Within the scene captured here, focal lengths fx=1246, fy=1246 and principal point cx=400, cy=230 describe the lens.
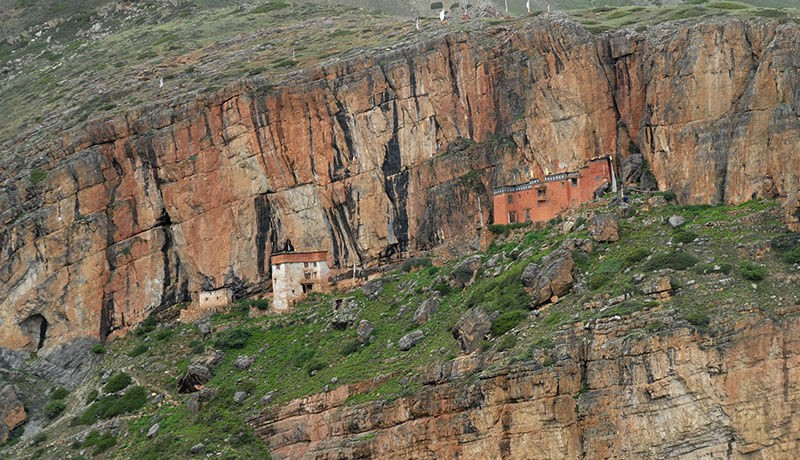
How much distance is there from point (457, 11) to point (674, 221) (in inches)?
3197

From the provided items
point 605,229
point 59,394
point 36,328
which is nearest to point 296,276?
point 59,394

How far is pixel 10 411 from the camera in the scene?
7719 cm

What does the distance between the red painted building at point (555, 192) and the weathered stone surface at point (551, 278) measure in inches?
356

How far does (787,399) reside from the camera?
54.9 meters

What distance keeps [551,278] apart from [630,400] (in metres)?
9.83

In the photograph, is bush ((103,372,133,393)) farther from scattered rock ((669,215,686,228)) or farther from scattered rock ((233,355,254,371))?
scattered rock ((669,215,686,228))

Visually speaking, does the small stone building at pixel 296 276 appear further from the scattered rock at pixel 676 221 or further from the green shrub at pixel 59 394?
the scattered rock at pixel 676 221

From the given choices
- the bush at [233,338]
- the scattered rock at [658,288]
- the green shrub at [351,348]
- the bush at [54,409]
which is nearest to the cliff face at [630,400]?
the scattered rock at [658,288]

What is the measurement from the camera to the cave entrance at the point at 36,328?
82750mm

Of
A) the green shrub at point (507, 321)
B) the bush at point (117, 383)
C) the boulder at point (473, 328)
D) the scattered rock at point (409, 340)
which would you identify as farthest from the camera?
the bush at point (117, 383)

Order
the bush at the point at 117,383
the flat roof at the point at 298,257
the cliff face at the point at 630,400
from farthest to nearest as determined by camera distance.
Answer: the flat roof at the point at 298,257 → the bush at the point at 117,383 → the cliff face at the point at 630,400

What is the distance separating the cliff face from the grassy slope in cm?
114

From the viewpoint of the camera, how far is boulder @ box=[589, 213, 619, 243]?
A: 219 feet

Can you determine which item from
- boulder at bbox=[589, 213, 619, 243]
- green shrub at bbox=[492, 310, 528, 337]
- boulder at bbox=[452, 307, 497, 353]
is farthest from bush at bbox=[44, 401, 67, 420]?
boulder at bbox=[589, 213, 619, 243]
